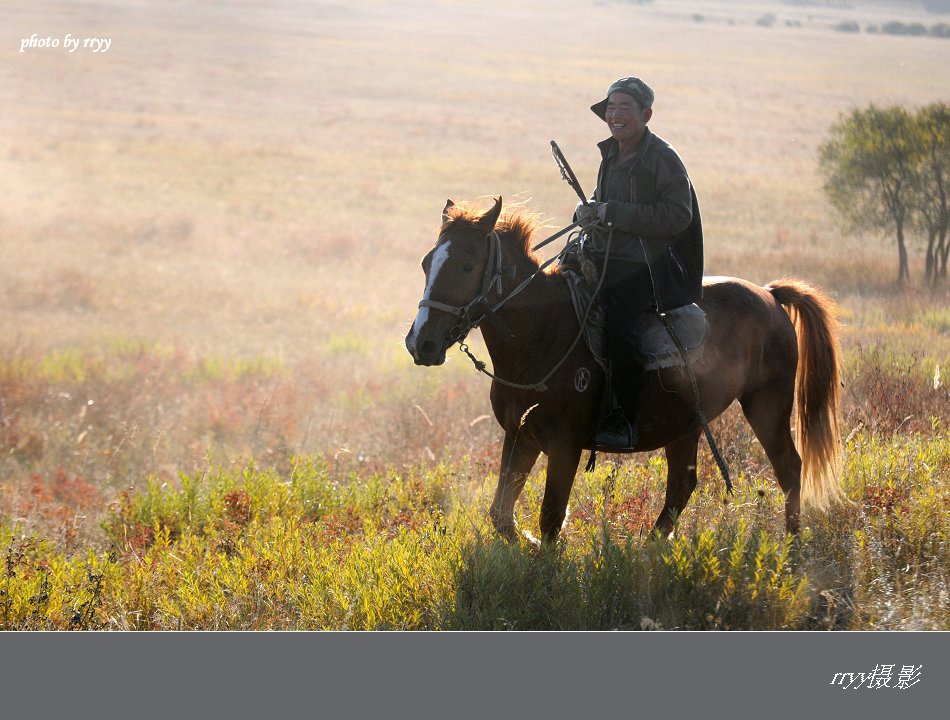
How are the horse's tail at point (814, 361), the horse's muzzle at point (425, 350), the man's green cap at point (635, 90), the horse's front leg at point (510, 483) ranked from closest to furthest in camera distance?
the horse's muzzle at point (425, 350)
the man's green cap at point (635, 90)
the horse's front leg at point (510, 483)
the horse's tail at point (814, 361)

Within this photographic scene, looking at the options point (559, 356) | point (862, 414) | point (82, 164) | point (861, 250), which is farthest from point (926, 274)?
point (82, 164)

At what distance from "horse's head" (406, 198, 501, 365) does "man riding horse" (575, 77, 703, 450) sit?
0.69m

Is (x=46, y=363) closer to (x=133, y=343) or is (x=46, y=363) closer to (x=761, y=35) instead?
(x=133, y=343)

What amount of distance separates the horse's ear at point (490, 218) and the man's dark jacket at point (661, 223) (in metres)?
0.73

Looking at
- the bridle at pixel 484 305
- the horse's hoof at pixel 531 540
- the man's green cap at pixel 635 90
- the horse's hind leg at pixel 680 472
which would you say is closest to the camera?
the bridle at pixel 484 305

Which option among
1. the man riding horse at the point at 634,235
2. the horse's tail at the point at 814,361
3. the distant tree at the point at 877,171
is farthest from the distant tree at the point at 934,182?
the man riding horse at the point at 634,235

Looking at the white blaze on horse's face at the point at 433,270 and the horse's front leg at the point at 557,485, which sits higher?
the white blaze on horse's face at the point at 433,270

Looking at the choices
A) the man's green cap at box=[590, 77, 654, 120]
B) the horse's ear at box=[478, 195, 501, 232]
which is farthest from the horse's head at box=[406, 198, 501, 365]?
the man's green cap at box=[590, 77, 654, 120]

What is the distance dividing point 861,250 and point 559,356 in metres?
20.0

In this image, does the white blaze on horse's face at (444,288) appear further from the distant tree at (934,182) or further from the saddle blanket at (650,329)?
the distant tree at (934,182)

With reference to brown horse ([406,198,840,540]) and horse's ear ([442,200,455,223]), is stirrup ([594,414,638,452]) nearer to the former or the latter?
brown horse ([406,198,840,540])

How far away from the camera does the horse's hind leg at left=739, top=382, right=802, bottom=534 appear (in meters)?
6.41

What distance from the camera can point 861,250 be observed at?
23.1 m

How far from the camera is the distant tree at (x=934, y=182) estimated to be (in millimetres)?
20344
